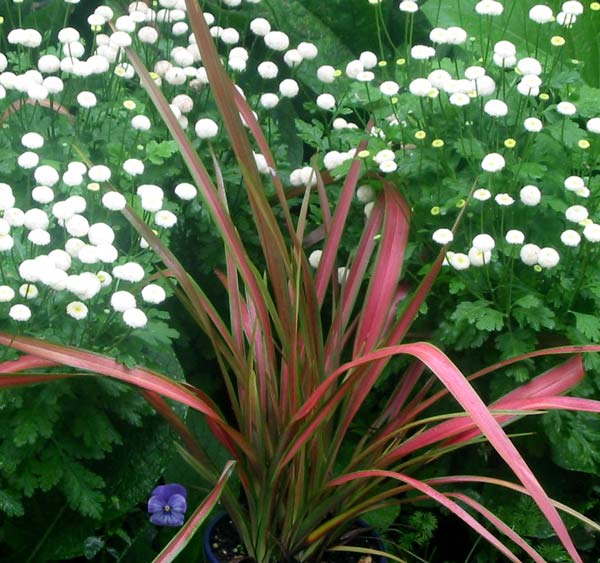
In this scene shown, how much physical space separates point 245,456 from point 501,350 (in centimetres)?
52

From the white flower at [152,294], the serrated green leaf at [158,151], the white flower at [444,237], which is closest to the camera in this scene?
the white flower at [152,294]

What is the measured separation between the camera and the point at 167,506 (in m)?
1.89

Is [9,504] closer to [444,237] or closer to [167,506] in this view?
[167,506]

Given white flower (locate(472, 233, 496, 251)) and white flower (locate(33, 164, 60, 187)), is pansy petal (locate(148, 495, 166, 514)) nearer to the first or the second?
white flower (locate(33, 164, 60, 187))

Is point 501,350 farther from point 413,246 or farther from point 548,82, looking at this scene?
point 548,82

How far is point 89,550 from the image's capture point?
198 centimetres

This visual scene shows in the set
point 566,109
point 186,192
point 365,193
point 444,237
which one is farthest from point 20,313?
point 566,109

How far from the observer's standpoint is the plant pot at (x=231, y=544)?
5.72ft

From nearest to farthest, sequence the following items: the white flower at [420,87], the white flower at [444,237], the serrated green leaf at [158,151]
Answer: the white flower at [444,237] → the white flower at [420,87] → the serrated green leaf at [158,151]

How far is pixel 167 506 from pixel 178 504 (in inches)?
0.8

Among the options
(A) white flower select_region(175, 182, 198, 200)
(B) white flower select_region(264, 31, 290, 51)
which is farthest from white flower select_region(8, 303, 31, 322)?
(B) white flower select_region(264, 31, 290, 51)

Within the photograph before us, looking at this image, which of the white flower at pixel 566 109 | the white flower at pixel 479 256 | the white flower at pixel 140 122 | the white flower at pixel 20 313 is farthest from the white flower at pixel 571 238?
the white flower at pixel 20 313

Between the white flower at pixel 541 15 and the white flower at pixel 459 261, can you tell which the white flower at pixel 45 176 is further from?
the white flower at pixel 541 15

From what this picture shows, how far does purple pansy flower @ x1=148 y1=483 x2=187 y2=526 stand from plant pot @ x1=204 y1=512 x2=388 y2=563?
9cm
